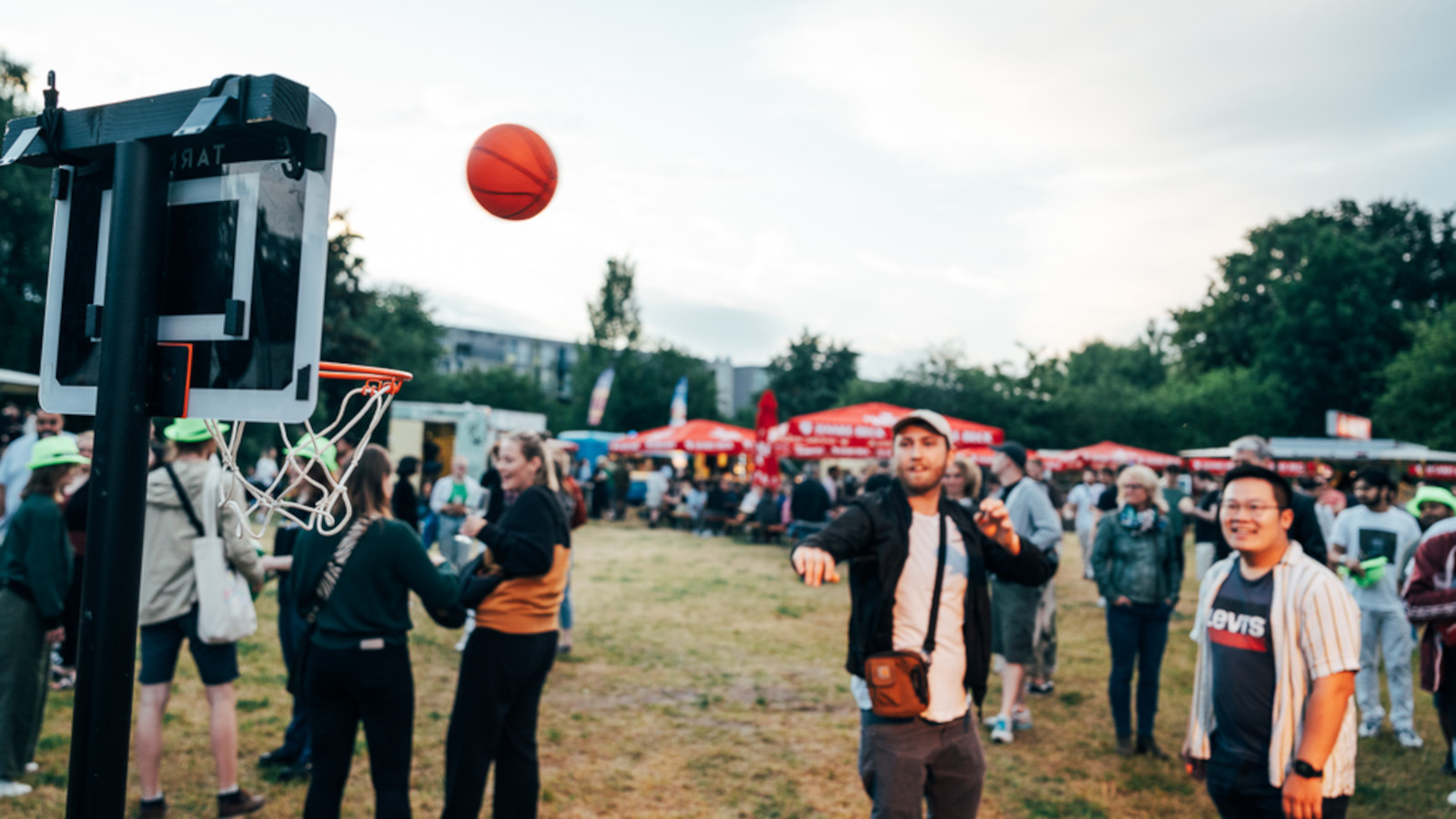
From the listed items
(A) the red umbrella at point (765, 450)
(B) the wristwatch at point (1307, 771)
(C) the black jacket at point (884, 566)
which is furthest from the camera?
(A) the red umbrella at point (765, 450)

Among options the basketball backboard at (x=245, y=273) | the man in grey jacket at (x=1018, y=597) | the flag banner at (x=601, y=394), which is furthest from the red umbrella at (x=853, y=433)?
the flag banner at (x=601, y=394)

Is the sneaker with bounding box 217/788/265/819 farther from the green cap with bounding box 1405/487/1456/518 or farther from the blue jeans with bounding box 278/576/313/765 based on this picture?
the green cap with bounding box 1405/487/1456/518

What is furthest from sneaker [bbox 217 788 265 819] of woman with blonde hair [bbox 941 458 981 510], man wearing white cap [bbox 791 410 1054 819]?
woman with blonde hair [bbox 941 458 981 510]

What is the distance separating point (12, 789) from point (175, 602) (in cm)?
157

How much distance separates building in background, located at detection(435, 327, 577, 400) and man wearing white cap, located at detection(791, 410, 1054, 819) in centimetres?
6498

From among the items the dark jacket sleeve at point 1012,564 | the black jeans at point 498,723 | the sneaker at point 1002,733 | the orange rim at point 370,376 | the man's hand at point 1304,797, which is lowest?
the sneaker at point 1002,733

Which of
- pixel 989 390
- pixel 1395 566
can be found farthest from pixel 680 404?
pixel 1395 566

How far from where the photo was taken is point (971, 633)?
3.42 m

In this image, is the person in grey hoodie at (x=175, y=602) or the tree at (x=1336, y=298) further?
the tree at (x=1336, y=298)

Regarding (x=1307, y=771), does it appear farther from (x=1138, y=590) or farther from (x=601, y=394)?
(x=601, y=394)

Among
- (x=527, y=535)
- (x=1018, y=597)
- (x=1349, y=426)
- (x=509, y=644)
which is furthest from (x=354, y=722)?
(x=1349, y=426)

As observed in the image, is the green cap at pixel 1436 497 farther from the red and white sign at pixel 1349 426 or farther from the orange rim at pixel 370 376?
the red and white sign at pixel 1349 426

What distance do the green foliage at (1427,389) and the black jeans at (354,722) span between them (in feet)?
108

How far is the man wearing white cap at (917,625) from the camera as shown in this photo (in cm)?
323
